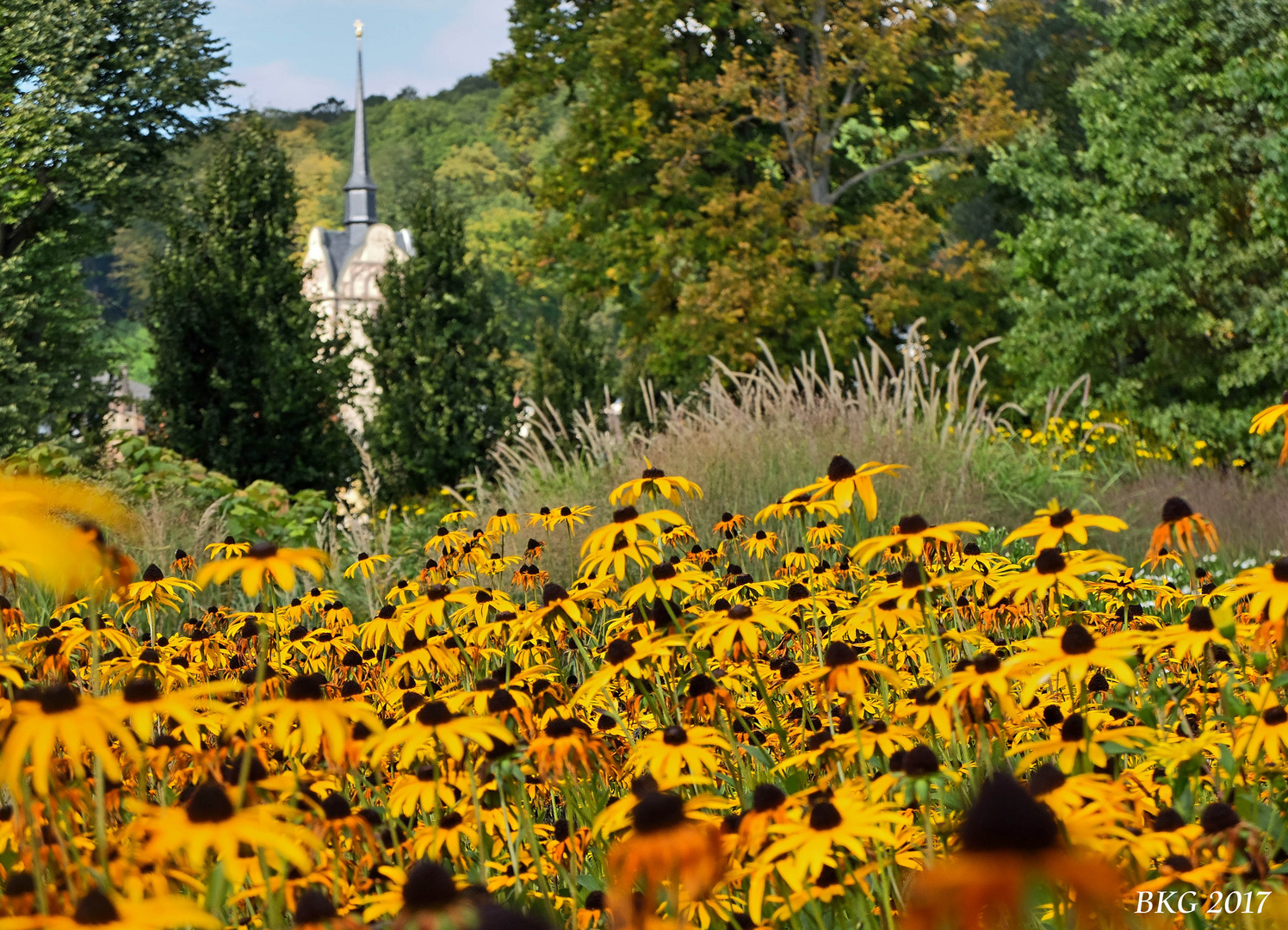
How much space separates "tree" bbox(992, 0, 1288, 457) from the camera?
13781mm

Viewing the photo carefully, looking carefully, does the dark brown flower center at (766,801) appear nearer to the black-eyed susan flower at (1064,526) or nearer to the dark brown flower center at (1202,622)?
the black-eyed susan flower at (1064,526)

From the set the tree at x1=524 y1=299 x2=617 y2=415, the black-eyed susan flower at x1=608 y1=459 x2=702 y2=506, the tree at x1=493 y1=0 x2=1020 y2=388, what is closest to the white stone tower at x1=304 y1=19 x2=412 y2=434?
the tree at x1=524 y1=299 x2=617 y2=415

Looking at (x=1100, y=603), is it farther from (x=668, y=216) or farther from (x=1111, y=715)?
(x=668, y=216)

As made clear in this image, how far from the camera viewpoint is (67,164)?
1579 cm

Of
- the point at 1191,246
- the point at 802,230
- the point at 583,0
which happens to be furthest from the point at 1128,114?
the point at 583,0

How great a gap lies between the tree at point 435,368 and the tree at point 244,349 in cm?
85

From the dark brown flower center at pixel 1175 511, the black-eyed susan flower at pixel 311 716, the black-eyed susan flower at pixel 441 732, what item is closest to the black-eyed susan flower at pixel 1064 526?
the dark brown flower center at pixel 1175 511

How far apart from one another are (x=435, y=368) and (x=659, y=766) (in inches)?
489

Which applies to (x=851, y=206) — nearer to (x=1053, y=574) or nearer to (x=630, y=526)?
(x=630, y=526)

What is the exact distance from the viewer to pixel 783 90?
15820 mm

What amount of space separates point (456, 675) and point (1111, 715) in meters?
1.39

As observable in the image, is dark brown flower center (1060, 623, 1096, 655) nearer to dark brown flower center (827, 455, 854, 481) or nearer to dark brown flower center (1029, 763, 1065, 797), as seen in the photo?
dark brown flower center (1029, 763, 1065, 797)

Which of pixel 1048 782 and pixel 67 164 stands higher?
pixel 67 164

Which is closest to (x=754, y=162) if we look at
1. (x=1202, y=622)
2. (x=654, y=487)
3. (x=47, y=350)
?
(x=47, y=350)
